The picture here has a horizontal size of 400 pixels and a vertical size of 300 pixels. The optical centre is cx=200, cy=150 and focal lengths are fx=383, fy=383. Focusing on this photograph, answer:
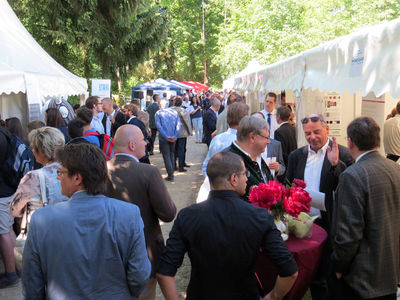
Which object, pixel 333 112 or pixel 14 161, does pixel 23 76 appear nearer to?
pixel 14 161

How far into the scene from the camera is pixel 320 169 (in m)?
3.57

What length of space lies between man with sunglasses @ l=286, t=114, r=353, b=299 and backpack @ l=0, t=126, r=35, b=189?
320cm

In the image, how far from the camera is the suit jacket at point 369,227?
8.07 ft

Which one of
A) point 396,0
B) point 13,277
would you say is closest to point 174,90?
point 396,0

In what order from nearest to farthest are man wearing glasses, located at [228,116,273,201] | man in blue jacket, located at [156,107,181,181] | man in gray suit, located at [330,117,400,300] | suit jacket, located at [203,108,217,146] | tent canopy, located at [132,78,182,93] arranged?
man in gray suit, located at [330,117,400,300] → man wearing glasses, located at [228,116,273,201] → man in blue jacket, located at [156,107,181,181] → suit jacket, located at [203,108,217,146] → tent canopy, located at [132,78,182,93]

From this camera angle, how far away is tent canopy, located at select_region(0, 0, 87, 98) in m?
6.10

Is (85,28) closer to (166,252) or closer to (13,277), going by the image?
(13,277)

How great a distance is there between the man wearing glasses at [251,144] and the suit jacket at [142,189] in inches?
27.4

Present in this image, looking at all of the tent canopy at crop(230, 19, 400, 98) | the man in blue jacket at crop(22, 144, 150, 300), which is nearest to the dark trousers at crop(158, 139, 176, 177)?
the tent canopy at crop(230, 19, 400, 98)

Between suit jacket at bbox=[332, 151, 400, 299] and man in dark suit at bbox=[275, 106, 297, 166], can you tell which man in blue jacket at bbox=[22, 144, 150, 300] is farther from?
man in dark suit at bbox=[275, 106, 297, 166]

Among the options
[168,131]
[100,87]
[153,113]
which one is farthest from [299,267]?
[153,113]

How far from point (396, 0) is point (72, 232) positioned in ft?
86.9

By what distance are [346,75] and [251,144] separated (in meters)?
1.45

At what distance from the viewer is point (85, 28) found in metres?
15.4
